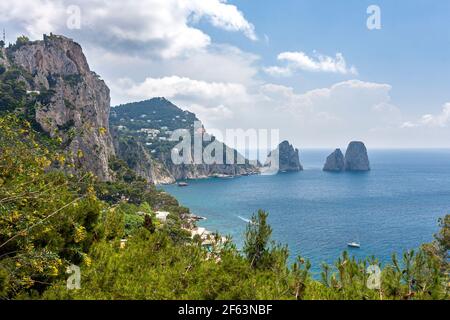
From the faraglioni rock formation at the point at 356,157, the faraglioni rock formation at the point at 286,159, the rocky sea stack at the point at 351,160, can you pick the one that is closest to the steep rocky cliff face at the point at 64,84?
the faraglioni rock formation at the point at 286,159

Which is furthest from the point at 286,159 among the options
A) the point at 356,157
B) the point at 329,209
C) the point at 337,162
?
the point at 329,209

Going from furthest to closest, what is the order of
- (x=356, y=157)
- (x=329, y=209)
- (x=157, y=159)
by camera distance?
1. (x=356, y=157)
2. (x=157, y=159)
3. (x=329, y=209)

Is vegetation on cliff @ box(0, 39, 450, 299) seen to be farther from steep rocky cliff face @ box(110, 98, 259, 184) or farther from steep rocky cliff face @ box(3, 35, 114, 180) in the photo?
steep rocky cliff face @ box(110, 98, 259, 184)

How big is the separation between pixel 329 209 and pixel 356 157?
326ft

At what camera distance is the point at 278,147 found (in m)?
179

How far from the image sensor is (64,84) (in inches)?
3004

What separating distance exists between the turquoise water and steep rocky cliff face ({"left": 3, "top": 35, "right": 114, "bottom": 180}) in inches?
1076

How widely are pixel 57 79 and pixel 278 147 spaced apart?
401 ft

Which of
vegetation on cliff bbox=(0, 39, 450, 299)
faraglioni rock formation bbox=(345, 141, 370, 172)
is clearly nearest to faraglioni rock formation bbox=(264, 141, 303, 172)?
faraglioni rock formation bbox=(345, 141, 370, 172)

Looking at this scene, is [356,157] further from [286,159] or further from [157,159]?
[157,159]

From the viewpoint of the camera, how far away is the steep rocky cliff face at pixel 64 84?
226 feet

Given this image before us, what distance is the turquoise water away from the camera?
2061 inches
